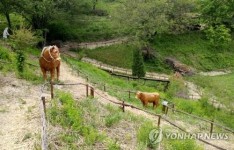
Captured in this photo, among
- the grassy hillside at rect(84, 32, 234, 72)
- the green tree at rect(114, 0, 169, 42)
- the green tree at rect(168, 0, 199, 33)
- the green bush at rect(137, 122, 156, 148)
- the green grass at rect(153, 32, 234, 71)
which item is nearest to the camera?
the green bush at rect(137, 122, 156, 148)

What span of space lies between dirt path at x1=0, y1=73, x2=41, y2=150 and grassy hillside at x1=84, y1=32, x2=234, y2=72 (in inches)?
974

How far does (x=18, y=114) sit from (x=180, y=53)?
34304mm

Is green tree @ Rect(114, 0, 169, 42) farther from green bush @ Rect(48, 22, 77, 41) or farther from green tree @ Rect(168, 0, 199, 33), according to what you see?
green bush @ Rect(48, 22, 77, 41)

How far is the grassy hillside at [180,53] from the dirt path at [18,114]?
81.2ft

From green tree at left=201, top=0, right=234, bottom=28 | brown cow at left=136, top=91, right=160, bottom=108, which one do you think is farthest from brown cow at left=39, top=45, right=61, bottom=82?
green tree at left=201, top=0, right=234, bottom=28

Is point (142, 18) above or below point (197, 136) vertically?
above

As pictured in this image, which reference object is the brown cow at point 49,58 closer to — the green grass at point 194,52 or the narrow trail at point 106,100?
the narrow trail at point 106,100

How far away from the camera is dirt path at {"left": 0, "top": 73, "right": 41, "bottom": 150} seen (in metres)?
11.5

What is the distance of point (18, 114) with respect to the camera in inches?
549

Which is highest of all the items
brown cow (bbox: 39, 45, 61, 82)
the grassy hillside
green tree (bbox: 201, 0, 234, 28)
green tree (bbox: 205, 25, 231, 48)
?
green tree (bbox: 201, 0, 234, 28)

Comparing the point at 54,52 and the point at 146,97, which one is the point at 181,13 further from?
the point at 54,52

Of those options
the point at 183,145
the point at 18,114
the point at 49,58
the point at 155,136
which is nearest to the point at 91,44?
the point at 49,58

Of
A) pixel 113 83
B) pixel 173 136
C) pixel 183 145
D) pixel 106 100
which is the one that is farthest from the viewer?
pixel 113 83

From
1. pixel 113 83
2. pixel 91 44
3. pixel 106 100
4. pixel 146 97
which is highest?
pixel 106 100
